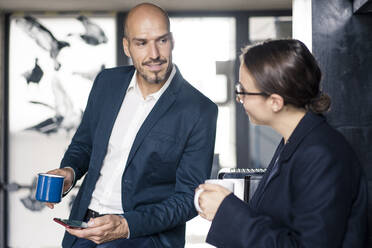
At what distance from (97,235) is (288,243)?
0.71 m

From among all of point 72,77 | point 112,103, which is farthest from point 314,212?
point 72,77

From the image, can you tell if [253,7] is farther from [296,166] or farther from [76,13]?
[296,166]

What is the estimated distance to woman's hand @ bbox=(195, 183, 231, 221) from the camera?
1.28m

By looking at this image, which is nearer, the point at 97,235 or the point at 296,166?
the point at 296,166

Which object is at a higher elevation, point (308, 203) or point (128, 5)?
point (128, 5)

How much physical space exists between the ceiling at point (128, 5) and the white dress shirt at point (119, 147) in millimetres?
2730

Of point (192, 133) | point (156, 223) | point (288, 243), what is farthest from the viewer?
point (192, 133)

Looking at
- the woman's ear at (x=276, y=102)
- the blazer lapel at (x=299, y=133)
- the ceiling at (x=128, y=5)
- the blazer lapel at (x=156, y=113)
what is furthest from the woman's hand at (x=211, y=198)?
the ceiling at (x=128, y=5)

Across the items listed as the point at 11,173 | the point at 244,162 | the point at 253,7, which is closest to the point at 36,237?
the point at 11,173

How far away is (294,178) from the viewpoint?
1183 mm

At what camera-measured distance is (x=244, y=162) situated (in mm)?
4848

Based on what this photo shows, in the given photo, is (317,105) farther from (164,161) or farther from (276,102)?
(164,161)

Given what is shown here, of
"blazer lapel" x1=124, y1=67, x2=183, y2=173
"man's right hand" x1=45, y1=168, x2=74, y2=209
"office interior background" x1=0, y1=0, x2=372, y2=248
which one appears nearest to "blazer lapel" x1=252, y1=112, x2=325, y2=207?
"blazer lapel" x1=124, y1=67, x2=183, y2=173

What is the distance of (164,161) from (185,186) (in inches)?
5.2
